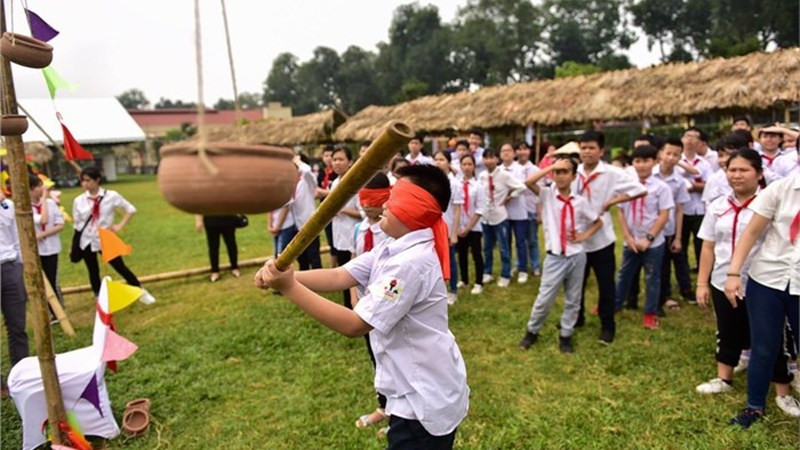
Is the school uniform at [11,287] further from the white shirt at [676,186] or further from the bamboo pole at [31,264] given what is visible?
the white shirt at [676,186]

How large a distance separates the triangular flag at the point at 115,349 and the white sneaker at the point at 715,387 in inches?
159

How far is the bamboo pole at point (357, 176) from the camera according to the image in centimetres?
135

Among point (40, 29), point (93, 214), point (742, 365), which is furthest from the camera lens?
point (93, 214)

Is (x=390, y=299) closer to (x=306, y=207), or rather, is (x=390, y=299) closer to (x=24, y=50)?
(x=24, y=50)

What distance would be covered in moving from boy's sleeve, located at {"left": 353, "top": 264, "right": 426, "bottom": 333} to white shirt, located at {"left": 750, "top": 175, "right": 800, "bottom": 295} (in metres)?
2.32

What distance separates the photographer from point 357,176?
1.44m

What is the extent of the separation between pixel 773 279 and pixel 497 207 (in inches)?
150

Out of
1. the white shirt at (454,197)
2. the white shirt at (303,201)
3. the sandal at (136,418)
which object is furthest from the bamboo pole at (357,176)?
the white shirt at (303,201)

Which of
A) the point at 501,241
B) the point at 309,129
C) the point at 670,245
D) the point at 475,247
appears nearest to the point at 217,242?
the point at 475,247

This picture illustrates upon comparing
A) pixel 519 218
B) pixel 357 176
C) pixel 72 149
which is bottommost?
pixel 519 218

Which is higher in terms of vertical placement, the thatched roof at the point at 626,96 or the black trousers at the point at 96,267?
the thatched roof at the point at 626,96

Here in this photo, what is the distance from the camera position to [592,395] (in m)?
3.78

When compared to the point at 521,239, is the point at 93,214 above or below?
above

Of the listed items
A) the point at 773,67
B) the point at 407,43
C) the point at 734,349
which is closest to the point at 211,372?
the point at 734,349
